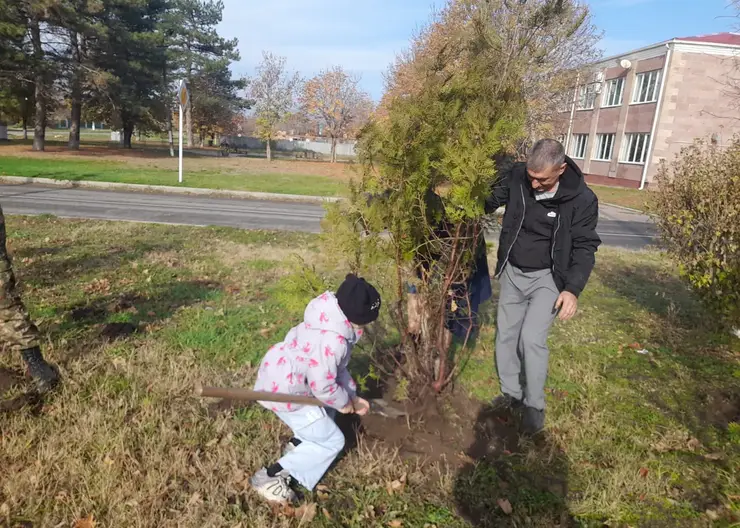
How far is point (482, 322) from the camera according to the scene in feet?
17.9

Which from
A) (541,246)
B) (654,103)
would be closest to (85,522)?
(541,246)

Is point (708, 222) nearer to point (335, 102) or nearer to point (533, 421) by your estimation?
point (533, 421)

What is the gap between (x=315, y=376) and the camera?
8.13 ft

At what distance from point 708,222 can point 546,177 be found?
334 cm

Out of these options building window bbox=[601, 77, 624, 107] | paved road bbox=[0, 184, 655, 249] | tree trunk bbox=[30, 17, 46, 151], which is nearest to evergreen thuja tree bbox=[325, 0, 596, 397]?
paved road bbox=[0, 184, 655, 249]

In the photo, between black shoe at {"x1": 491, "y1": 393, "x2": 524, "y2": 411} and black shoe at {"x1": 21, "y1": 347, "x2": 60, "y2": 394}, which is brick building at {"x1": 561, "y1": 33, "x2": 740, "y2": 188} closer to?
black shoe at {"x1": 491, "y1": 393, "x2": 524, "y2": 411}

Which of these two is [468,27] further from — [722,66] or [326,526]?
[722,66]

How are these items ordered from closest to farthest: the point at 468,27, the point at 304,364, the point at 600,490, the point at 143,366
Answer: the point at 304,364 → the point at 600,490 → the point at 468,27 → the point at 143,366

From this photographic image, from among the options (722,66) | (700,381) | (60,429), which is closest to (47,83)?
(60,429)

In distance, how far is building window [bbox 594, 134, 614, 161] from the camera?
105 ft

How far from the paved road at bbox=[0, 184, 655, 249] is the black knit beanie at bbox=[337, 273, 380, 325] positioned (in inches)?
320

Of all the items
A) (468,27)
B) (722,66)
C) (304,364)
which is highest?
(722,66)

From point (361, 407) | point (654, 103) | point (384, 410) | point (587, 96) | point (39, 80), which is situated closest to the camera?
point (361, 407)

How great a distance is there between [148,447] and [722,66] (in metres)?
32.9
